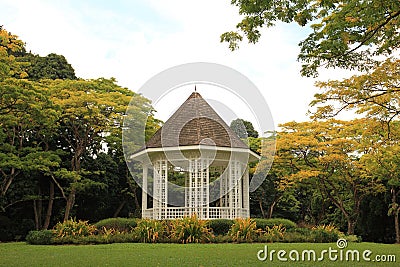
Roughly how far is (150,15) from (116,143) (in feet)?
40.9

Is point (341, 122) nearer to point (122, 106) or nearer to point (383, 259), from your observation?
point (122, 106)

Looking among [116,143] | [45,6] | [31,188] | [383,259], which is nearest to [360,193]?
[116,143]

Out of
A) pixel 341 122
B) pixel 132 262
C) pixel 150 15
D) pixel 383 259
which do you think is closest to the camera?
pixel 132 262

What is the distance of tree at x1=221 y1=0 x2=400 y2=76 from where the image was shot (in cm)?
865

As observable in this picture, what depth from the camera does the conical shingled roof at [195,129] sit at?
18.1 metres

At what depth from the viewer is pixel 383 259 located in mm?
10922

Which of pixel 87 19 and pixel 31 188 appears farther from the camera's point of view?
pixel 31 188

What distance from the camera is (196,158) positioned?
17.9m

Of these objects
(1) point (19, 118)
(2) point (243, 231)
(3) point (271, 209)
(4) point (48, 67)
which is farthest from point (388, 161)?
(4) point (48, 67)

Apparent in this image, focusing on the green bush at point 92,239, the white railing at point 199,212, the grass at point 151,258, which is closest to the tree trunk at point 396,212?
the white railing at point 199,212

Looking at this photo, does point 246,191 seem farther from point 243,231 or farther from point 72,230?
point 72,230

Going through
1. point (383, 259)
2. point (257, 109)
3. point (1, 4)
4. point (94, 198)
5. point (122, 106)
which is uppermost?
point (1, 4)

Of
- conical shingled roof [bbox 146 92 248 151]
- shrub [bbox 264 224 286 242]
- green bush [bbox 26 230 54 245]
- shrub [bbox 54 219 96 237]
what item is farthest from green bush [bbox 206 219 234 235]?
green bush [bbox 26 230 54 245]

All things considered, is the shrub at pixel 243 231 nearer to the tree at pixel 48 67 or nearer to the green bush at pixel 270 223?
the green bush at pixel 270 223
